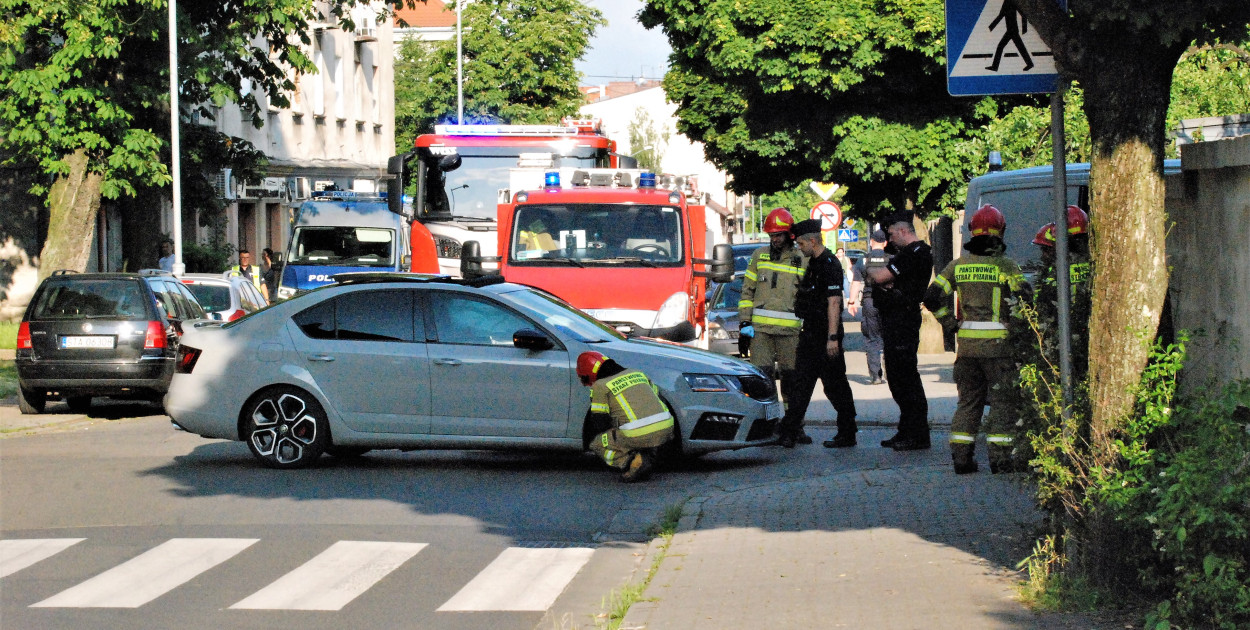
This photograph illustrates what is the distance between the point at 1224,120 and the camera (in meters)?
12.3

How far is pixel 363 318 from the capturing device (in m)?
11.7

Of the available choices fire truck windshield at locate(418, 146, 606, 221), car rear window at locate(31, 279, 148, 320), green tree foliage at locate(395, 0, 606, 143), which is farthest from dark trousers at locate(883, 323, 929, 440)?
green tree foliage at locate(395, 0, 606, 143)

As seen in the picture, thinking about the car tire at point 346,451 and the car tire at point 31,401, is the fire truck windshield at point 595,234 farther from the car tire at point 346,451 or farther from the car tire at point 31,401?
the car tire at point 31,401

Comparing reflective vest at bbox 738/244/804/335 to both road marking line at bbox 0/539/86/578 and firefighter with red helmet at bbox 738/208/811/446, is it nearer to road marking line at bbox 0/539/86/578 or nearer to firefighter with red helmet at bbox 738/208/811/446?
firefighter with red helmet at bbox 738/208/811/446

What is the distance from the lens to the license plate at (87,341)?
53.6 ft

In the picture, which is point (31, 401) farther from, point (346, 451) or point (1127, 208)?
point (1127, 208)

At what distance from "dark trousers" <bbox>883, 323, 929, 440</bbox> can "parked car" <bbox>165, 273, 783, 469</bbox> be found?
103cm

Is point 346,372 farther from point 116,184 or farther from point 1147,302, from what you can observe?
point 116,184

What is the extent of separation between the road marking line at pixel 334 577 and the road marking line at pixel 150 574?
0.51m

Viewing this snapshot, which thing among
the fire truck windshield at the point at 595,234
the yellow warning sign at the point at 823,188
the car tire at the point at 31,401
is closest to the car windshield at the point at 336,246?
the yellow warning sign at the point at 823,188

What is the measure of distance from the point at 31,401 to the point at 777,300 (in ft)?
30.1

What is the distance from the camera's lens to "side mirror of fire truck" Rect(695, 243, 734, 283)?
1427 centimetres

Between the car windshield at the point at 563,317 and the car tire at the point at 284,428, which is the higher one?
the car windshield at the point at 563,317

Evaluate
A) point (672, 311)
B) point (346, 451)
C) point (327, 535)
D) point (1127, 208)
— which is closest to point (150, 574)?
point (327, 535)
